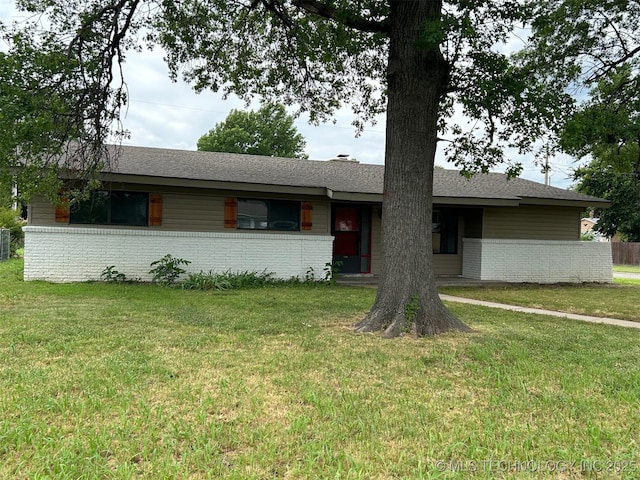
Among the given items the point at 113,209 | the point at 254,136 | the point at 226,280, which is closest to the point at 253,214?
the point at 226,280

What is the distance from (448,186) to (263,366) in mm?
11314

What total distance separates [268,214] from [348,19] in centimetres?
652

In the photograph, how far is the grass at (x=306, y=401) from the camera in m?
2.67

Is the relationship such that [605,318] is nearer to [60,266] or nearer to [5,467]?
[5,467]

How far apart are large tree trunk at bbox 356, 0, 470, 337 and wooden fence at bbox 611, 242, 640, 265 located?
30.1 meters

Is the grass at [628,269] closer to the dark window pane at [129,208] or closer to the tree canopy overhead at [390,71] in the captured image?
the tree canopy overhead at [390,71]

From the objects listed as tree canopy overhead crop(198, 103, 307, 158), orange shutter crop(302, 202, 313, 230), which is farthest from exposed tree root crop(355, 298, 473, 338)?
tree canopy overhead crop(198, 103, 307, 158)

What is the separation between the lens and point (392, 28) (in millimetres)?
6465

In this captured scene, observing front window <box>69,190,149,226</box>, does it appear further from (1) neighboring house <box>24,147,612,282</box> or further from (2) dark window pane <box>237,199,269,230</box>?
(2) dark window pane <box>237,199,269,230</box>

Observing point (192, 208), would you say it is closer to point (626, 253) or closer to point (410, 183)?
point (410, 183)

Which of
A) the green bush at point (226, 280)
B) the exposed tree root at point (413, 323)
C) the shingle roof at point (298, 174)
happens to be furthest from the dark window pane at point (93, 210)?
the exposed tree root at point (413, 323)

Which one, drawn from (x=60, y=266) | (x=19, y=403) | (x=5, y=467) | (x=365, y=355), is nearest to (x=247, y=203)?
(x=60, y=266)

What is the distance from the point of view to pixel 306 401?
361 centimetres

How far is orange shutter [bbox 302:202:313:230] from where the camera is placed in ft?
42.1
